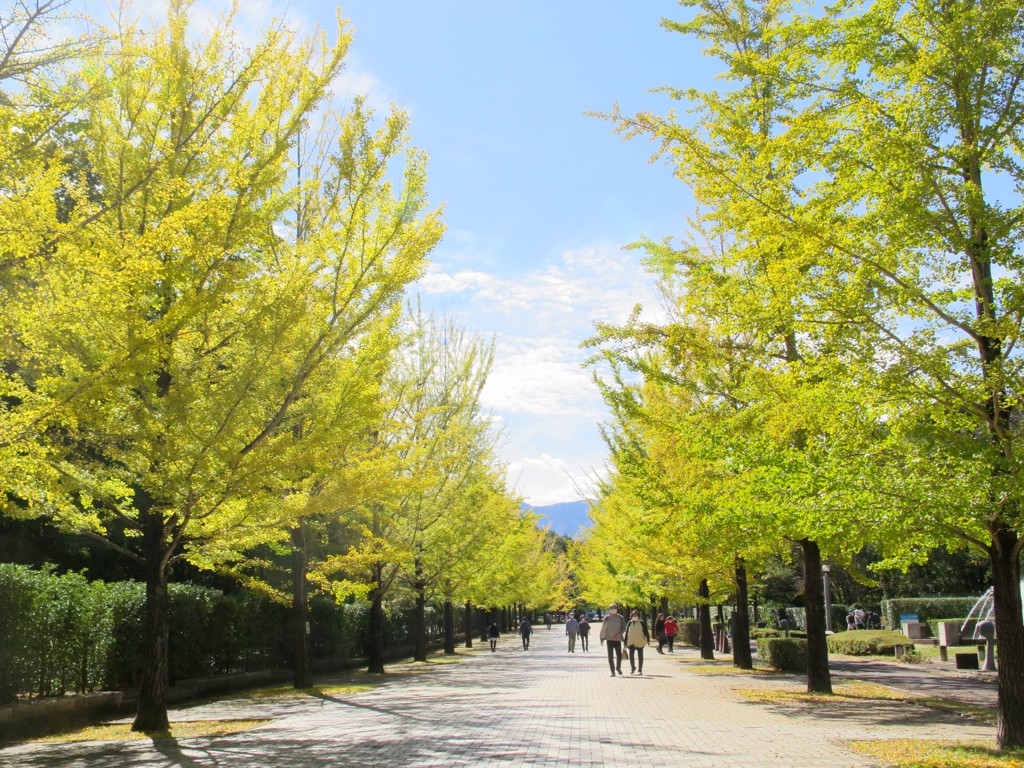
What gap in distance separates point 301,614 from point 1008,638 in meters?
14.1

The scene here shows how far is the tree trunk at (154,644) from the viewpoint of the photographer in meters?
11.4

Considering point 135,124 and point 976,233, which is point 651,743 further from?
point 135,124

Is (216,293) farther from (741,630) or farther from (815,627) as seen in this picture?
(741,630)

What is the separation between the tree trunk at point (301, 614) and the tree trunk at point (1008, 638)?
42.9 feet

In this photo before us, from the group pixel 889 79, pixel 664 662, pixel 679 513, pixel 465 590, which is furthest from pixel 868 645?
pixel 889 79

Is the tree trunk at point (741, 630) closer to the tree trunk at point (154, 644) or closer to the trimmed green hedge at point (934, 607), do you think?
the tree trunk at point (154, 644)

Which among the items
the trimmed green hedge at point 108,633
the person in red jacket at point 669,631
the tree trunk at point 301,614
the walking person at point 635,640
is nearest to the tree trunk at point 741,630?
the walking person at point 635,640

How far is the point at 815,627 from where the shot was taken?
14.5m

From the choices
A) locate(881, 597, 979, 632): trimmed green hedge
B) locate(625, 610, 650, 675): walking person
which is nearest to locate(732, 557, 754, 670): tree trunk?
locate(625, 610, 650, 675): walking person

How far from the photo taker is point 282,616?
22000 mm

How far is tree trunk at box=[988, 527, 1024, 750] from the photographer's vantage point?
8.39m

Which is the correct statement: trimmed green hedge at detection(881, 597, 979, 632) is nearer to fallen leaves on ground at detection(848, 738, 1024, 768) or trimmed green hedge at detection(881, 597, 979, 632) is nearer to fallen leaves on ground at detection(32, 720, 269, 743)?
fallen leaves on ground at detection(848, 738, 1024, 768)

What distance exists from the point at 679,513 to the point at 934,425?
6.87 metres

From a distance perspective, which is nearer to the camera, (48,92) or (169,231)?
(48,92)
